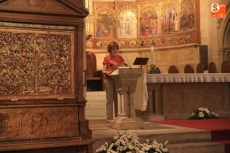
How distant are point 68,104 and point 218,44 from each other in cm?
986

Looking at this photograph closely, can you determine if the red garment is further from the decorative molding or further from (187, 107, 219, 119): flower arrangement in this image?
the decorative molding

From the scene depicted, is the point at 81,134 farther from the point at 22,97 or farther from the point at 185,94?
the point at 185,94

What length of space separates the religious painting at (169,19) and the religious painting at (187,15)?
356mm

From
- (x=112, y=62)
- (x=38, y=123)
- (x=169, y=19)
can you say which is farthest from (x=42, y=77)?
(x=169, y=19)

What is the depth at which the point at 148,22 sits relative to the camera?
49.4ft

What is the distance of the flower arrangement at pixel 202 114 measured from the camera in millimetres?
8641

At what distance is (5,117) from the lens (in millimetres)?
4371

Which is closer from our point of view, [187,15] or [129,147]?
[129,147]

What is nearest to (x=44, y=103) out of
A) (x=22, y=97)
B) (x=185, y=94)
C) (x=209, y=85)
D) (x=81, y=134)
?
(x=22, y=97)

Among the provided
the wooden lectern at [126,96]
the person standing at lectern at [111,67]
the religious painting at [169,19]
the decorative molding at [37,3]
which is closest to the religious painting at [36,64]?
the decorative molding at [37,3]

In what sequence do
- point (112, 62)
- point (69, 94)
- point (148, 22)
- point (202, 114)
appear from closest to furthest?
point (69, 94) < point (112, 62) < point (202, 114) < point (148, 22)

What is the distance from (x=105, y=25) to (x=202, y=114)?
763cm

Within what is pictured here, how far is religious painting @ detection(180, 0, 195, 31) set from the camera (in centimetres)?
1353

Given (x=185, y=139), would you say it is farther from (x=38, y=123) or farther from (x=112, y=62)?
(x=38, y=123)
